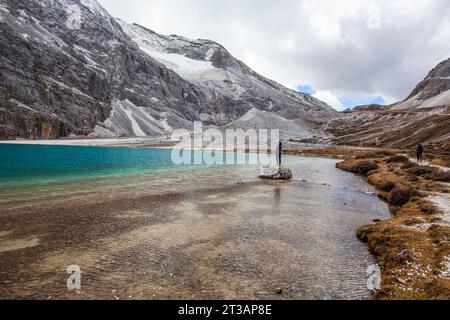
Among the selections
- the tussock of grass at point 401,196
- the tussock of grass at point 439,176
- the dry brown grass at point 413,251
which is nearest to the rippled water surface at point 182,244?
the dry brown grass at point 413,251

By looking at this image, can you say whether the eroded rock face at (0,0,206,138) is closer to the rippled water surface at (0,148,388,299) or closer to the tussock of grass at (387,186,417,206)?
the rippled water surface at (0,148,388,299)

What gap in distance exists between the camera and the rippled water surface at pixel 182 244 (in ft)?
32.9

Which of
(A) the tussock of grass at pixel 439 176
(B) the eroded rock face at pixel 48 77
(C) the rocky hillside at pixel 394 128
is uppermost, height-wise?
(B) the eroded rock face at pixel 48 77

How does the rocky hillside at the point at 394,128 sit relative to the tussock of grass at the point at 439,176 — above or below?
above

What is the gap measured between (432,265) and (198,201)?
16.3m

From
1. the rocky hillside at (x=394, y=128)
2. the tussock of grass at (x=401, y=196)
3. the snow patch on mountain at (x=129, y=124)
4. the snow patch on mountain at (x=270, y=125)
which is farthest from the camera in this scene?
the snow patch on mountain at (x=270, y=125)

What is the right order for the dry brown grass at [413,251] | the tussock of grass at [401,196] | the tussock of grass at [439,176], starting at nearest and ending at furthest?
the dry brown grass at [413,251] → the tussock of grass at [401,196] → the tussock of grass at [439,176]

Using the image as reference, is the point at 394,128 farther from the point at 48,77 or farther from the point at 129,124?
the point at 48,77

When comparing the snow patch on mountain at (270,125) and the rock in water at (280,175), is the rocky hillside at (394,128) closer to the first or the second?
the snow patch on mountain at (270,125)

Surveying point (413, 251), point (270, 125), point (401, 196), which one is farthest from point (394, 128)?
point (413, 251)

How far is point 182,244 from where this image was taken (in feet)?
46.2

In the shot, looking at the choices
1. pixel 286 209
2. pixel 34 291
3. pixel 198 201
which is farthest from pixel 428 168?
pixel 34 291

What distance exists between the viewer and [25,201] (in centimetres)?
2217

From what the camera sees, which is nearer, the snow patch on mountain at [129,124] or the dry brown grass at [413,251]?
the dry brown grass at [413,251]
